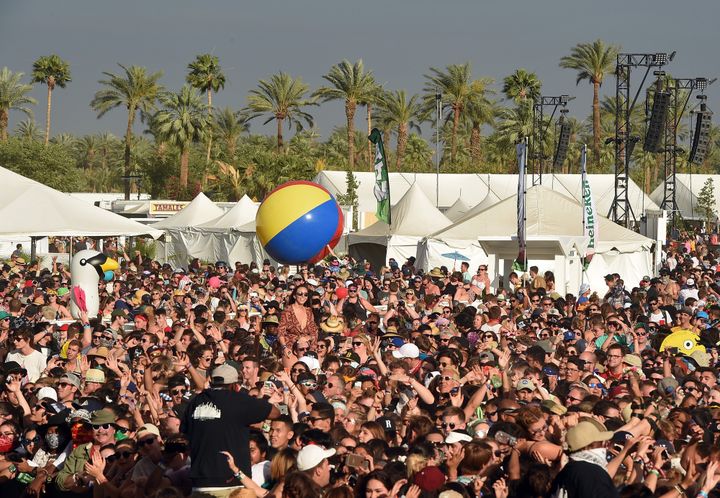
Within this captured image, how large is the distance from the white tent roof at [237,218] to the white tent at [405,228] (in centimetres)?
427

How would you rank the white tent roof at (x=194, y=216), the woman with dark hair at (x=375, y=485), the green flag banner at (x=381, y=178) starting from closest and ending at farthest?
the woman with dark hair at (x=375, y=485) → the green flag banner at (x=381, y=178) → the white tent roof at (x=194, y=216)

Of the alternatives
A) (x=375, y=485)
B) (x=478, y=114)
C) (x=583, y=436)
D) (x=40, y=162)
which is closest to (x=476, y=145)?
(x=478, y=114)

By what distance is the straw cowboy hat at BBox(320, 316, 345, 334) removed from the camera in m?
13.0

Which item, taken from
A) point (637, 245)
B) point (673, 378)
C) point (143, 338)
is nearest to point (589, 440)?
point (673, 378)

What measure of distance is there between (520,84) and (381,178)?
51.4 m

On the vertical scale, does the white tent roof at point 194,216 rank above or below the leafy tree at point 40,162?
below

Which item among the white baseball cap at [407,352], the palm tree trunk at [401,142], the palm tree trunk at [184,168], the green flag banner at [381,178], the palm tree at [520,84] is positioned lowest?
the white baseball cap at [407,352]

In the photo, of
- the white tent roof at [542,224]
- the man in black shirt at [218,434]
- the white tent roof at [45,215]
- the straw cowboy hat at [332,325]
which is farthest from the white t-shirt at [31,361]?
the white tent roof at [542,224]

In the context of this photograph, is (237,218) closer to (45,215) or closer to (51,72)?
(45,215)

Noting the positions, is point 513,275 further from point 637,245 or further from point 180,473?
point 180,473

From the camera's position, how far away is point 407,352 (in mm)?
11281

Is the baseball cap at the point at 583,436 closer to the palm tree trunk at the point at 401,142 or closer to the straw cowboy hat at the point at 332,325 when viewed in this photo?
the straw cowboy hat at the point at 332,325

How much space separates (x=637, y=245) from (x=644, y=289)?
226 inches

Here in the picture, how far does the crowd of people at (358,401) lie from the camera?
6516 mm
